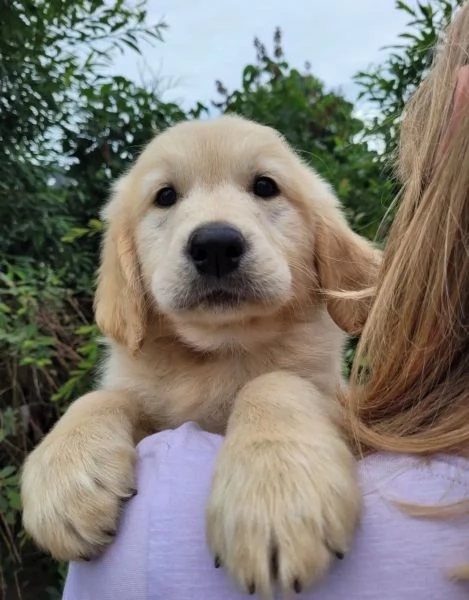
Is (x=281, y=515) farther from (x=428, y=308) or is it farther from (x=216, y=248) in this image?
(x=216, y=248)

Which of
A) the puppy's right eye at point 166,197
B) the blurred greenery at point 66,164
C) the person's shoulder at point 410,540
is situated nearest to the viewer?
the person's shoulder at point 410,540

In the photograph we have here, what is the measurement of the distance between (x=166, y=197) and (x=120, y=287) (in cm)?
33

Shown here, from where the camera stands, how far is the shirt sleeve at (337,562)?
1.14 meters

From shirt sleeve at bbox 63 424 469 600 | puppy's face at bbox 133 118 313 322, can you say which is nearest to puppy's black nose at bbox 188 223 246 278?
puppy's face at bbox 133 118 313 322

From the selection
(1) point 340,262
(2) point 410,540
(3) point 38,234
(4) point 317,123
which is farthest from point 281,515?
(4) point 317,123

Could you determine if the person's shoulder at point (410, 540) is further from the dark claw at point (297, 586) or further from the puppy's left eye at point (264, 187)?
the puppy's left eye at point (264, 187)

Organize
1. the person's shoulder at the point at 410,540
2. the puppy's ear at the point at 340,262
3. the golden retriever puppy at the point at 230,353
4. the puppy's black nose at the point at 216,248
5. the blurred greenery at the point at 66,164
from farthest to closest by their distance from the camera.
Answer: the blurred greenery at the point at 66,164 → the puppy's ear at the point at 340,262 → the puppy's black nose at the point at 216,248 → the golden retriever puppy at the point at 230,353 → the person's shoulder at the point at 410,540

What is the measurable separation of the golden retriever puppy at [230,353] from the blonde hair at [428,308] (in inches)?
4.8

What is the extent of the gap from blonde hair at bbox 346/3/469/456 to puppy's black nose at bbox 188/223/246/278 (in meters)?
0.56

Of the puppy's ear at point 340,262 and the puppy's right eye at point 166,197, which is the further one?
the puppy's right eye at point 166,197

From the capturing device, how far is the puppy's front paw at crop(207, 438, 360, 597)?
1.20m

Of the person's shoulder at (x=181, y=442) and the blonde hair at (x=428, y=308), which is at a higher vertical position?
the blonde hair at (x=428, y=308)

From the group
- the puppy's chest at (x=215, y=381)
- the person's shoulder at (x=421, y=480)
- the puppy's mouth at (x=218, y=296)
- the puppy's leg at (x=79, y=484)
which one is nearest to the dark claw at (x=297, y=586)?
the person's shoulder at (x=421, y=480)

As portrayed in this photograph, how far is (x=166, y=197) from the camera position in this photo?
2.46 meters
